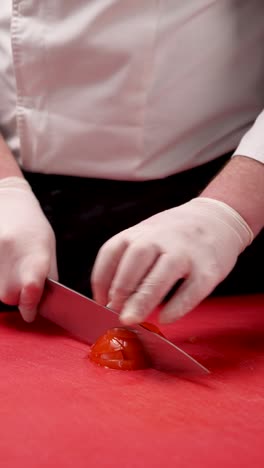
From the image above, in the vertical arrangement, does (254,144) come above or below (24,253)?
above

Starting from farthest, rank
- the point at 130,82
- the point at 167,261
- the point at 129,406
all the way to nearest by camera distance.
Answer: the point at 130,82
the point at 167,261
the point at 129,406

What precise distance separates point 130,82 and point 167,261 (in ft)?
1.64

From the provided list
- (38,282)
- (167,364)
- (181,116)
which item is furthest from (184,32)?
(167,364)

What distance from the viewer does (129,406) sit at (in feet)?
3.90

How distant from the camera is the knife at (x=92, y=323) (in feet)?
4.36

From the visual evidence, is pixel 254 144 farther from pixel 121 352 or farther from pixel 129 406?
pixel 129 406

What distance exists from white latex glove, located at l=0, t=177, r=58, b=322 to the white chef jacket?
191 mm

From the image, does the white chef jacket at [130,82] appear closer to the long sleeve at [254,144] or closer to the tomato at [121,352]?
the long sleeve at [254,144]

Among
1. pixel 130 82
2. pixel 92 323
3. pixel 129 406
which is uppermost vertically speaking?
pixel 130 82

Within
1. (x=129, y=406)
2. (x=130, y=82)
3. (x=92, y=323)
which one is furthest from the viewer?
(x=130, y=82)

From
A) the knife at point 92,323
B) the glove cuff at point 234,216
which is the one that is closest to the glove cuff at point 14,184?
the knife at point 92,323

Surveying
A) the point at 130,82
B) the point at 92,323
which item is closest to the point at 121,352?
the point at 92,323

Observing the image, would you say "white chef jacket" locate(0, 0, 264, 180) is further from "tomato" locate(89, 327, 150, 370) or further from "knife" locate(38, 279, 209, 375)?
"tomato" locate(89, 327, 150, 370)

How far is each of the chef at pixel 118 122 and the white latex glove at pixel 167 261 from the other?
1.9 inches
